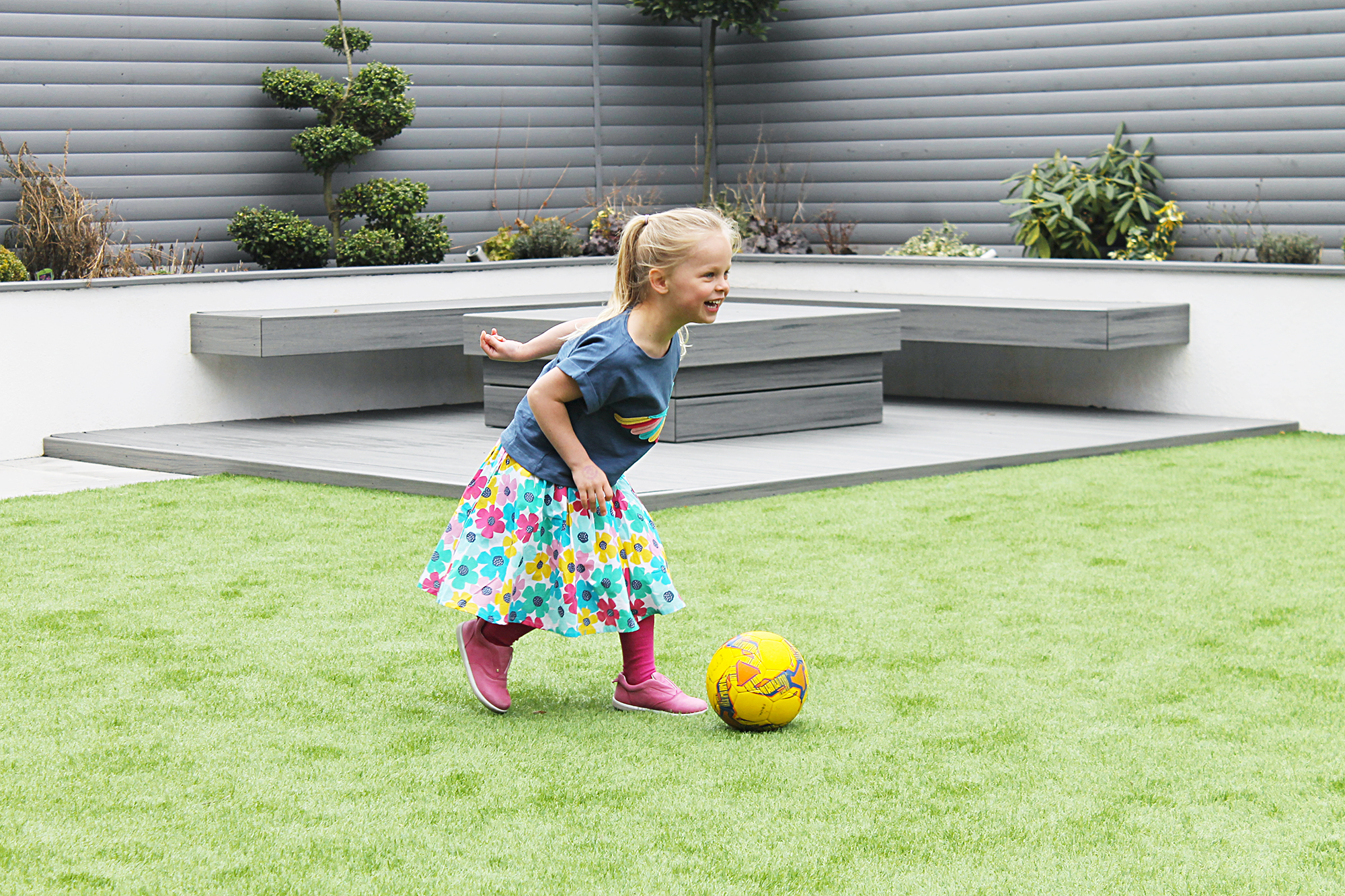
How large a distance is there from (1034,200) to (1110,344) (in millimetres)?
1712

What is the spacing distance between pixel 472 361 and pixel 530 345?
20.4 feet

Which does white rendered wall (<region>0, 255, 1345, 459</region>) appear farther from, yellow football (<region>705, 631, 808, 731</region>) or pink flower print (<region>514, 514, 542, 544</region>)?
yellow football (<region>705, 631, 808, 731</region>)

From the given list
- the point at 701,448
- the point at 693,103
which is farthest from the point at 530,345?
the point at 693,103

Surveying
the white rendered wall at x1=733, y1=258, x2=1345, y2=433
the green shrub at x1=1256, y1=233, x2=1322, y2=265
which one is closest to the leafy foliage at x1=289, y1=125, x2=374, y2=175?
the white rendered wall at x1=733, y1=258, x2=1345, y2=433

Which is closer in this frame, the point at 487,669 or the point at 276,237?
the point at 487,669

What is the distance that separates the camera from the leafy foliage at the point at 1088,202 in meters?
8.93

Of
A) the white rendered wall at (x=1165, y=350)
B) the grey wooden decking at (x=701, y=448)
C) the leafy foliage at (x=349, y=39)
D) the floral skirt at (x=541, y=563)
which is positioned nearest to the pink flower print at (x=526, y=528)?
the floral skirt at (x=541, y=563)

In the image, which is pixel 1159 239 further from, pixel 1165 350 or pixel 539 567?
pixel 539 567

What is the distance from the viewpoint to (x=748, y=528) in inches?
209

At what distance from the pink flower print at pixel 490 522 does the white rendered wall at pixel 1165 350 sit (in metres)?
6.01

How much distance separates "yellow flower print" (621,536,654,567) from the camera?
130 inches

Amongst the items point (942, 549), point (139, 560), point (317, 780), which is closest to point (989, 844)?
point (317, 780)

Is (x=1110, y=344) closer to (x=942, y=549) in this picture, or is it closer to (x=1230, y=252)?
(x=1230, y=252)

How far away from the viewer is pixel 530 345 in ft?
10.8
